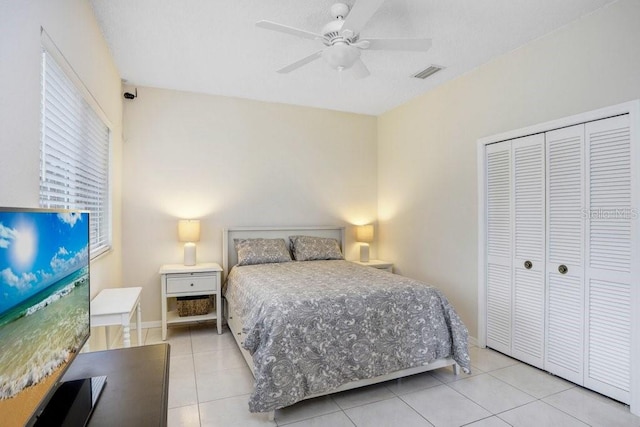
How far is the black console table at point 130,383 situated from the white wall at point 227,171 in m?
2.45

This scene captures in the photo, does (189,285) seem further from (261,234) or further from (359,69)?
(359,69)

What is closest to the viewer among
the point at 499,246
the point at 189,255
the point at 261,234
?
the point at 499,246

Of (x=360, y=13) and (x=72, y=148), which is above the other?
(x=360, y=13)

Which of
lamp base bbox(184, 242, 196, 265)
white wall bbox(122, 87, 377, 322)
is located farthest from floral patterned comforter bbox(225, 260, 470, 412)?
white wall bbox(122, 87, 377, 322)

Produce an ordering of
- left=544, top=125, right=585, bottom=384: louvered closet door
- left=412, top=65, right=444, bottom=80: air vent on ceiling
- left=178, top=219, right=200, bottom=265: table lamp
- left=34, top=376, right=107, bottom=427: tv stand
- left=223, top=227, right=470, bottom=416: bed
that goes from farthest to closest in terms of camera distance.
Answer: left=178, top=219, right=200, bottom=265: table lamp, left=412, top=65, right=444, bottom=80: air vent on ceiling, left=544, top=125, right=585, bottom=384: louvered closet door, left=223, top=227, right=470, bottom=416: bed, left=34, top=376, right=107, bottom=427: tv stand

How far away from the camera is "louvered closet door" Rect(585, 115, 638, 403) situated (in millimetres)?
2254

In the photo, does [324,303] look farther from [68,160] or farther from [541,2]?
[541,2]

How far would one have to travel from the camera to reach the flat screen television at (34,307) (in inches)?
30.5

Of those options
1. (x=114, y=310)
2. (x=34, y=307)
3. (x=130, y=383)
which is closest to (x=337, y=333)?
(x=130, y=383)

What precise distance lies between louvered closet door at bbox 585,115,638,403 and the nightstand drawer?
3.29 m

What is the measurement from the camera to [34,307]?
3.02 feet

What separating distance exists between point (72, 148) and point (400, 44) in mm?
2219

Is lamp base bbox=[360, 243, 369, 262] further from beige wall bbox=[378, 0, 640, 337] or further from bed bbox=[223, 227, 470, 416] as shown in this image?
bed bbox=[223, 227, 470, 416]

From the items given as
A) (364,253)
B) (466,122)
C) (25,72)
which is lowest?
(364,253)
